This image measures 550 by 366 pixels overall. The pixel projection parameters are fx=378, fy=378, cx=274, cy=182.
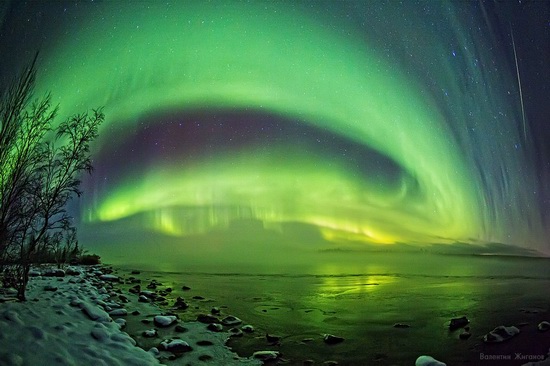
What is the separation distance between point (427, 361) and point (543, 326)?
4.90ft

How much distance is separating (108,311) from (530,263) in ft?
14.4

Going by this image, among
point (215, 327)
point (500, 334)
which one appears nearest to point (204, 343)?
point (215, 327)

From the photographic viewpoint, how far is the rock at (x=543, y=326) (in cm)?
370

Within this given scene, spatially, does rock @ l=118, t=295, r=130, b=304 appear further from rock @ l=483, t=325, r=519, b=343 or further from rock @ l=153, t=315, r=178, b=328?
rock @ l=483, t=325, r=519, b=343

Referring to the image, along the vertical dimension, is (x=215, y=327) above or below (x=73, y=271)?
below

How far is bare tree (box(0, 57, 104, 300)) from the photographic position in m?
3.26

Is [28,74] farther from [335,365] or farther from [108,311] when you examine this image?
[335,365]

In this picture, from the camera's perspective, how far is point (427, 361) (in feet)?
10.3

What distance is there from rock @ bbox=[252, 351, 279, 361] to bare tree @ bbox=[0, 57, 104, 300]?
2.01 metres

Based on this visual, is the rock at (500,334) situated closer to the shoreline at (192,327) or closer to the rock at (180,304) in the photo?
the shoreline at (192,327)

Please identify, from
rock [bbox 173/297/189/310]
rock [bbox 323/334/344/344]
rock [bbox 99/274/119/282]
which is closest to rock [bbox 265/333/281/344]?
rock [bbox 323/334/344/344]

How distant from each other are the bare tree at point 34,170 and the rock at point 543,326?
4.64m

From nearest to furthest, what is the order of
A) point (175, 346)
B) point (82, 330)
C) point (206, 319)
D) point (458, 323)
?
1. point (82, 330)
2. point (175, 346)
3. point (206, 319)
4. point (458, 323)

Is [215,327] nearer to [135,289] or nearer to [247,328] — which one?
[247,328]
